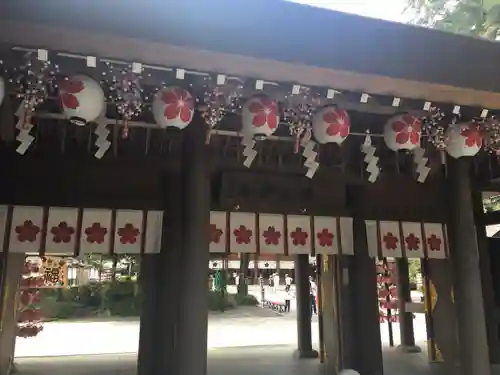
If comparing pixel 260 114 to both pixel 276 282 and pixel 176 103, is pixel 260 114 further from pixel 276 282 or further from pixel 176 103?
pixel 276 282

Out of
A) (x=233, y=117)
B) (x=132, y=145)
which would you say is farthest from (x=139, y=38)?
(x=132, y=145)

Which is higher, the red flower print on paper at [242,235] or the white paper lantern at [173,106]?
the white paper lantern at [173,106]

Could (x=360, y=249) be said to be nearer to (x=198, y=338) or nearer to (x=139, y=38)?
(x=198, y=338)

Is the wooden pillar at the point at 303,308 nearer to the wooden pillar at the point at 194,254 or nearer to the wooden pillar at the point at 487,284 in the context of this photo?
the wooden pillar at the point at 487,284

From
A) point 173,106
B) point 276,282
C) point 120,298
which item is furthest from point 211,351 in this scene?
point 276,282

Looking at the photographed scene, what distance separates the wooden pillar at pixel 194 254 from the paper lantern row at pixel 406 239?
3.30 metres

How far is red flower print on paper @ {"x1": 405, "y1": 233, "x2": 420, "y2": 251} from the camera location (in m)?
6.95

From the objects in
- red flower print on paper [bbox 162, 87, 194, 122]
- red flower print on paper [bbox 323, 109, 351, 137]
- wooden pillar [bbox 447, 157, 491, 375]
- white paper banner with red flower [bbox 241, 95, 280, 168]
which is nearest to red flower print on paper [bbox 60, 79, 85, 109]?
red flower print on paper [bbox 162, 87, 194, 122]

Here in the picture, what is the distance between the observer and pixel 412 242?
6.98 m

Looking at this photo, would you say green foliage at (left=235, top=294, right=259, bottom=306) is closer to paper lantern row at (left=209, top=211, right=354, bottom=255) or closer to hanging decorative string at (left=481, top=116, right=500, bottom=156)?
paper lantern row at (left=209, top=211, right=354, bottom=255)

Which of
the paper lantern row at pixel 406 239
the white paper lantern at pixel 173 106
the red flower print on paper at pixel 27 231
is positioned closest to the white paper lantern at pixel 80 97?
the white paper lantern at pixel 173 106

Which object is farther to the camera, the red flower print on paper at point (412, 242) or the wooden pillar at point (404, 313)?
the wooden pillar at point (404, 313)

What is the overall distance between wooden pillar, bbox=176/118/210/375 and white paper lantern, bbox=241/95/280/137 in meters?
0.59

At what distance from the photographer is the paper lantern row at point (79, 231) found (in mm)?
5480
